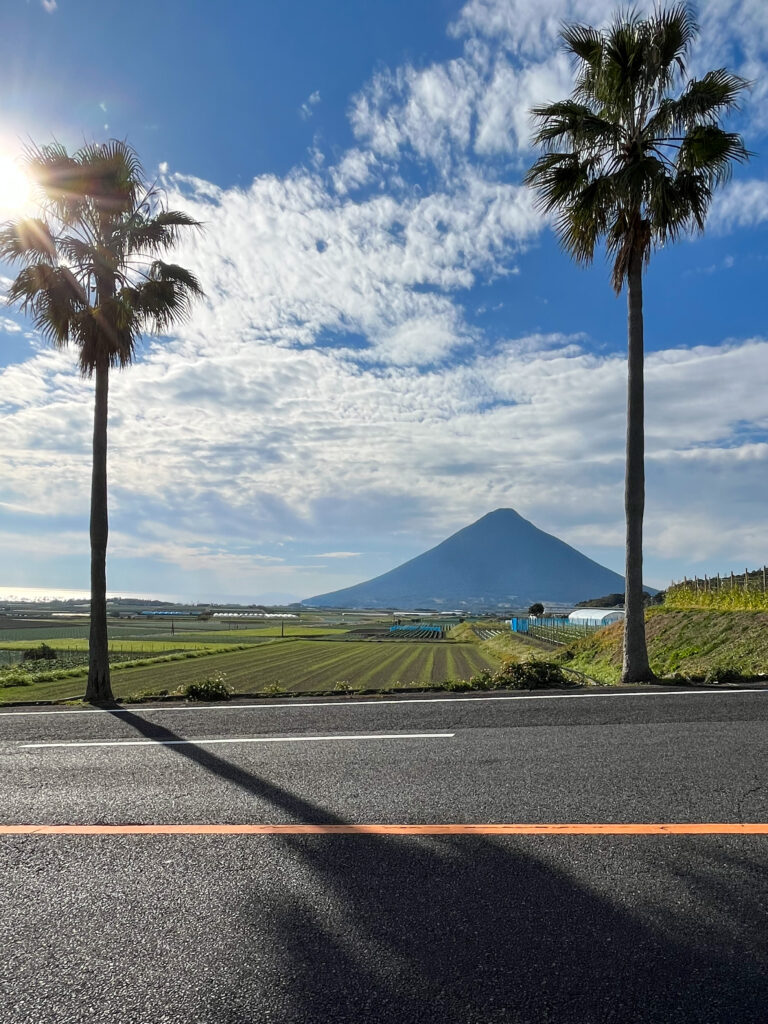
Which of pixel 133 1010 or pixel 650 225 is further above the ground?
pixel 650 225

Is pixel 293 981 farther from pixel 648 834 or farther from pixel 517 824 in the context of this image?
pixel 648 834

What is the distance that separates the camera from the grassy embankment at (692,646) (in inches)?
650

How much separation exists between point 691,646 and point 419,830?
1924 centimetres

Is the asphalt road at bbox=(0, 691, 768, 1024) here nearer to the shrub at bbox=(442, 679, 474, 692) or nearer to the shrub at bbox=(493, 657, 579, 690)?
the shrub at bbox=(442, 679, 474, 692)

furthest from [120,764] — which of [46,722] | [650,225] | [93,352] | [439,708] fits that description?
[650,225]

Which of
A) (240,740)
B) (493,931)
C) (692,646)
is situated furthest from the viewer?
(692,646)

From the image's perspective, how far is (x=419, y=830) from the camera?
3.93 m

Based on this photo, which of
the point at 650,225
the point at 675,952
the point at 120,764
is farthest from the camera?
the point at 650,225

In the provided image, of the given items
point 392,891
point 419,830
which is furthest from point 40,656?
point 392,891

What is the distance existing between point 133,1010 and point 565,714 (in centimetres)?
587

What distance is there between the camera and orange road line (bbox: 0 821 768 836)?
382cm

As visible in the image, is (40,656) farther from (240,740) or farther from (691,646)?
(240,740)

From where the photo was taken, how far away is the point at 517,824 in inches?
157

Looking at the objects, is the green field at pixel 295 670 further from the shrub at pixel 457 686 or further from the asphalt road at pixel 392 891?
the asphalt road at pixel 392 891
